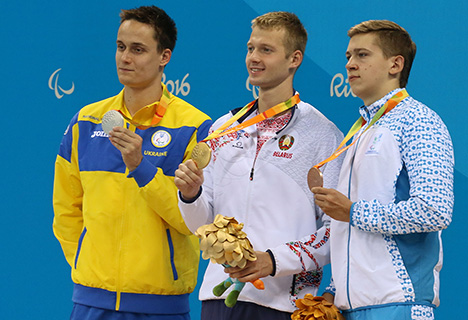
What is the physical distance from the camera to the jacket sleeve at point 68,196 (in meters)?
3.32

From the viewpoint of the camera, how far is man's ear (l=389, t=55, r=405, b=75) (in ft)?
8.46

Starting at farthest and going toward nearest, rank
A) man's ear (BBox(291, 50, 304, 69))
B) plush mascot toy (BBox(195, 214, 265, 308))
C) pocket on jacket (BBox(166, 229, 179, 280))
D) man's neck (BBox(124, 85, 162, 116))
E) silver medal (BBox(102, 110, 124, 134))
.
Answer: man's neck (BBox(124, 85, 162, 116)) → pocket on jacket (BBox(166, 229, 179, 280)) → silver medal (BBox(102, 110, 124, 134)) → man's ear (BBox(291, 50, 304, 69)) → plush mascot toy (BBox(195, 214, 265, 308))

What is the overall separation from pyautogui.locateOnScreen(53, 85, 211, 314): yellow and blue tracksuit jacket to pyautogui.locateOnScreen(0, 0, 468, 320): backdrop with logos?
2.86 ft

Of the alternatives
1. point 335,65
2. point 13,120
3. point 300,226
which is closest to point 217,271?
point 300,226

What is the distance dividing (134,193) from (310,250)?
846 millimetres

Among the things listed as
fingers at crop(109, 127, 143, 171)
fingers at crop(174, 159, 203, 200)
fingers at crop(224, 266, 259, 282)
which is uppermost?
fingers at crop(109, 127, 143, 171)

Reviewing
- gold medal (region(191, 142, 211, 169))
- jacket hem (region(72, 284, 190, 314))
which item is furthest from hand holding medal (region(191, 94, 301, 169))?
jacket hem (region(72, 284, 190, 314))

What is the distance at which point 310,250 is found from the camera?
105 inches

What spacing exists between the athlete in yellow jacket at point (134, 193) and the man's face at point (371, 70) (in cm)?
84

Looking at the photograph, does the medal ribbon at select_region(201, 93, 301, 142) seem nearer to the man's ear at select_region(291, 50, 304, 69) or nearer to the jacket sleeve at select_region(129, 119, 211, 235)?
the man's ear at select_region(291, 50, 304, 69)

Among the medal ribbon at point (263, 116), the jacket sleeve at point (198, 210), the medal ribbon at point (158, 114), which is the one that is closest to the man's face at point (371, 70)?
the medal ribbon at point (263, 116)

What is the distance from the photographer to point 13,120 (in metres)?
4.13

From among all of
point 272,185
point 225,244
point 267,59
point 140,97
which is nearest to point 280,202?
point 272,185

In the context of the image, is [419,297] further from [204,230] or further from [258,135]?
[258,135]
